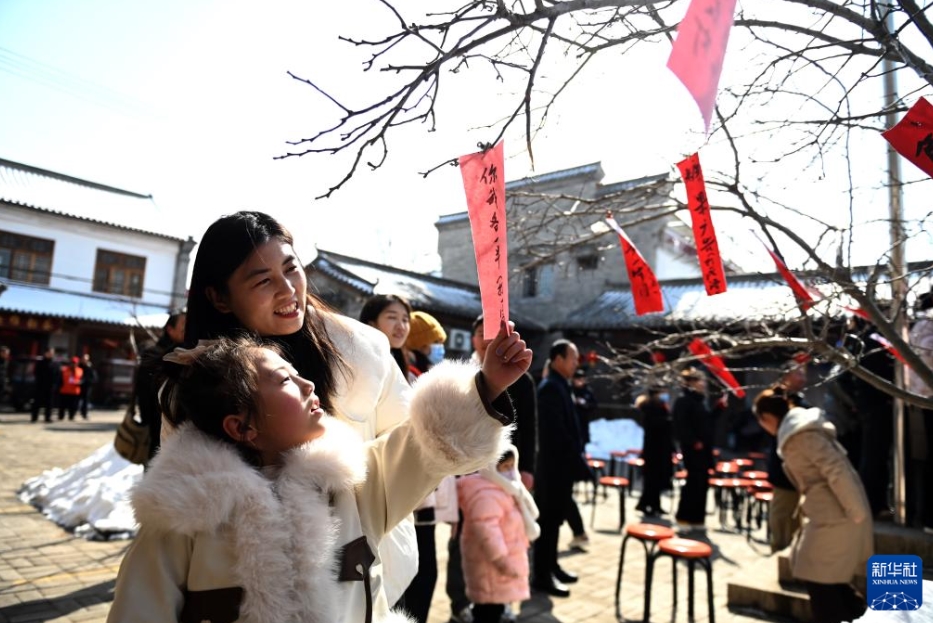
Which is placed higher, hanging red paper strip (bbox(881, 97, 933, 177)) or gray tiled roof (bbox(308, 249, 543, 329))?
gray tiled roof (bbox(308, 249, 543, 329))

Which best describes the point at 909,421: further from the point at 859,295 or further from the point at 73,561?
the point at 73,561

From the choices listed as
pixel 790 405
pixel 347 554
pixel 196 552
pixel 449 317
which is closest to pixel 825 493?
pixel 790 405

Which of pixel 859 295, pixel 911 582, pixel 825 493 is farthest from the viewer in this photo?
pixel 825 493

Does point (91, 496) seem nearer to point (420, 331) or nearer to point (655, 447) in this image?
point (420, 331)

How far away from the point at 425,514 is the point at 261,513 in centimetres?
188

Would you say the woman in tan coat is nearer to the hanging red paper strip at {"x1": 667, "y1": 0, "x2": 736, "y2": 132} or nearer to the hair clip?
the hanging red paper strip at {"x1": 667, "y1": 0, "x2": 736, "y2": 132}

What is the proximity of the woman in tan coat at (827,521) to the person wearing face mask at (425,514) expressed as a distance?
2.14 m

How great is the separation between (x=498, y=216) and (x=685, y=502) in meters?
6.75

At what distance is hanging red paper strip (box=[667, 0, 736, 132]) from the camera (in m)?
1.55

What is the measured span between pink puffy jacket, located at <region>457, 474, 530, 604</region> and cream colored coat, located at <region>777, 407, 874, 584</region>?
169 cm

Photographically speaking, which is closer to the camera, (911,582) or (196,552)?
(196,552)

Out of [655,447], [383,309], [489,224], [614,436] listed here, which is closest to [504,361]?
[489,224]

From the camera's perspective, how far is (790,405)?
14.1 ft

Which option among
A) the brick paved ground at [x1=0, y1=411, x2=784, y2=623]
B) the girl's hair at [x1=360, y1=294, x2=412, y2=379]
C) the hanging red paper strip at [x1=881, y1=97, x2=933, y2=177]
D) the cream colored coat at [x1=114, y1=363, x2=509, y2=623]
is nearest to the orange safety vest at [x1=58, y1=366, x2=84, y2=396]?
the brick paved ground at [x1=0, y1=411, x2=784, y2=623]
